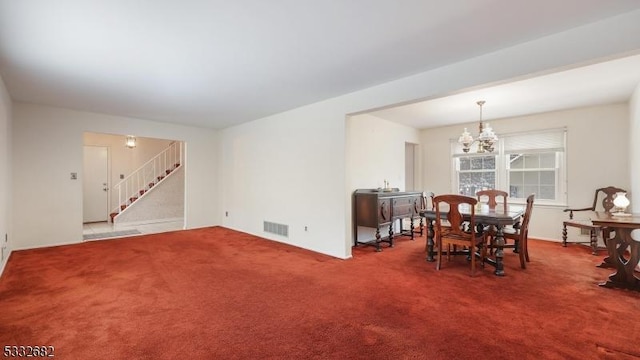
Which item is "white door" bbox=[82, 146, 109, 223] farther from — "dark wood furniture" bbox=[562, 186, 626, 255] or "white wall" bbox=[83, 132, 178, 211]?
"dark wood furniture" bbox=[562, 186, 626, 255]

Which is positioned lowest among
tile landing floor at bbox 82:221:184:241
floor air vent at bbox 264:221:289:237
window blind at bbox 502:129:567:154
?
tile landing floor at bbox 82:221:184:241

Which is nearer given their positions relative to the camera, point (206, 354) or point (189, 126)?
point (206, 354)

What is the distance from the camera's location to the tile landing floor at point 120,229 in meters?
5.94

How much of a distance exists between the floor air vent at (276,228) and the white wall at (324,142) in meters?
0.11

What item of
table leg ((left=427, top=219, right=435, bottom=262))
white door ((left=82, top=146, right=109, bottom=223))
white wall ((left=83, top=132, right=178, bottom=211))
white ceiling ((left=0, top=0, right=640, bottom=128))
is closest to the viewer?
white ceiling ((left=0, top=0, right=640, bottom=128))

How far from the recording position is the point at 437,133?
7.05 meters

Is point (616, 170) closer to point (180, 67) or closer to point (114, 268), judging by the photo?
point (180, 67)

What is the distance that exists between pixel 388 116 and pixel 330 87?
2253mm

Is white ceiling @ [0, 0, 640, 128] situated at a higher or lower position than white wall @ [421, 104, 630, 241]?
higher

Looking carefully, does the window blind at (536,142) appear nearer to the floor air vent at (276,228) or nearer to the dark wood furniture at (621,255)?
the dark wood furniture at (621,255)

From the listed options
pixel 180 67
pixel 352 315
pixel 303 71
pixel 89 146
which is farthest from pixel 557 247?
pixel 89 146

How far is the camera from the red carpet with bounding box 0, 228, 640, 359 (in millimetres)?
1982

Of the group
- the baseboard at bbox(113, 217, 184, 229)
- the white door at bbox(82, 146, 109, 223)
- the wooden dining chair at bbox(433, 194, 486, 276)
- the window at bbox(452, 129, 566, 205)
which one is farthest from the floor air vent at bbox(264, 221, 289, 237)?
the white door at bbox(82, 146, 109, 223)

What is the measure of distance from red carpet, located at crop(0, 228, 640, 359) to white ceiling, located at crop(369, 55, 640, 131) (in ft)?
8.07
